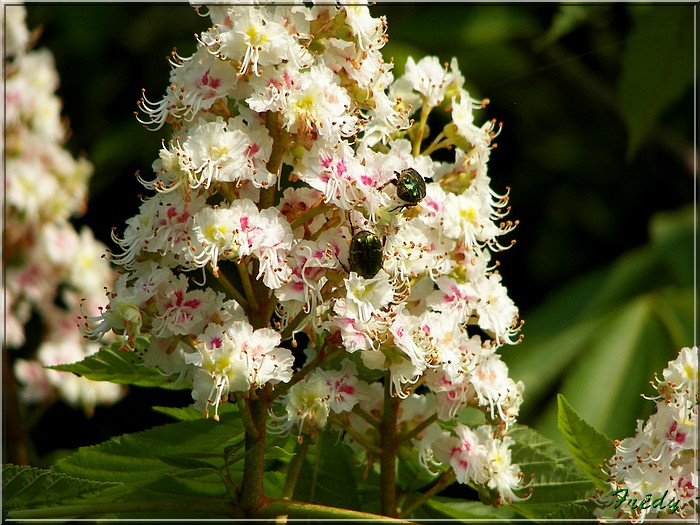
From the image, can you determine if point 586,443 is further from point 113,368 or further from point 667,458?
point 113,368

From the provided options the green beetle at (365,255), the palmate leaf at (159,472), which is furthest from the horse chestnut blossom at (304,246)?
the palmate leaf at (159,472)

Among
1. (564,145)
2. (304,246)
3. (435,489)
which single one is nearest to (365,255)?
(304,246)

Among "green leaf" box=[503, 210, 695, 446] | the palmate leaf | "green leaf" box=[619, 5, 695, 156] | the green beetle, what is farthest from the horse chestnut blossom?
"green leaf" box=[619, 5, 695, 156]

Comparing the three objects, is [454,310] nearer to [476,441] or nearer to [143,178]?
[476,441]

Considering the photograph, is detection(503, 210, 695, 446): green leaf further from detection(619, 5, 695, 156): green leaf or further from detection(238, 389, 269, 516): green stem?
detection(238, 389, 269, 516): green stem

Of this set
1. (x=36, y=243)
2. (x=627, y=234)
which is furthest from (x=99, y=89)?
(x=627, y=234)

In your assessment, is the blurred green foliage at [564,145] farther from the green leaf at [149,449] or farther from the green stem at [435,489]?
the green leaf at [149,449]
